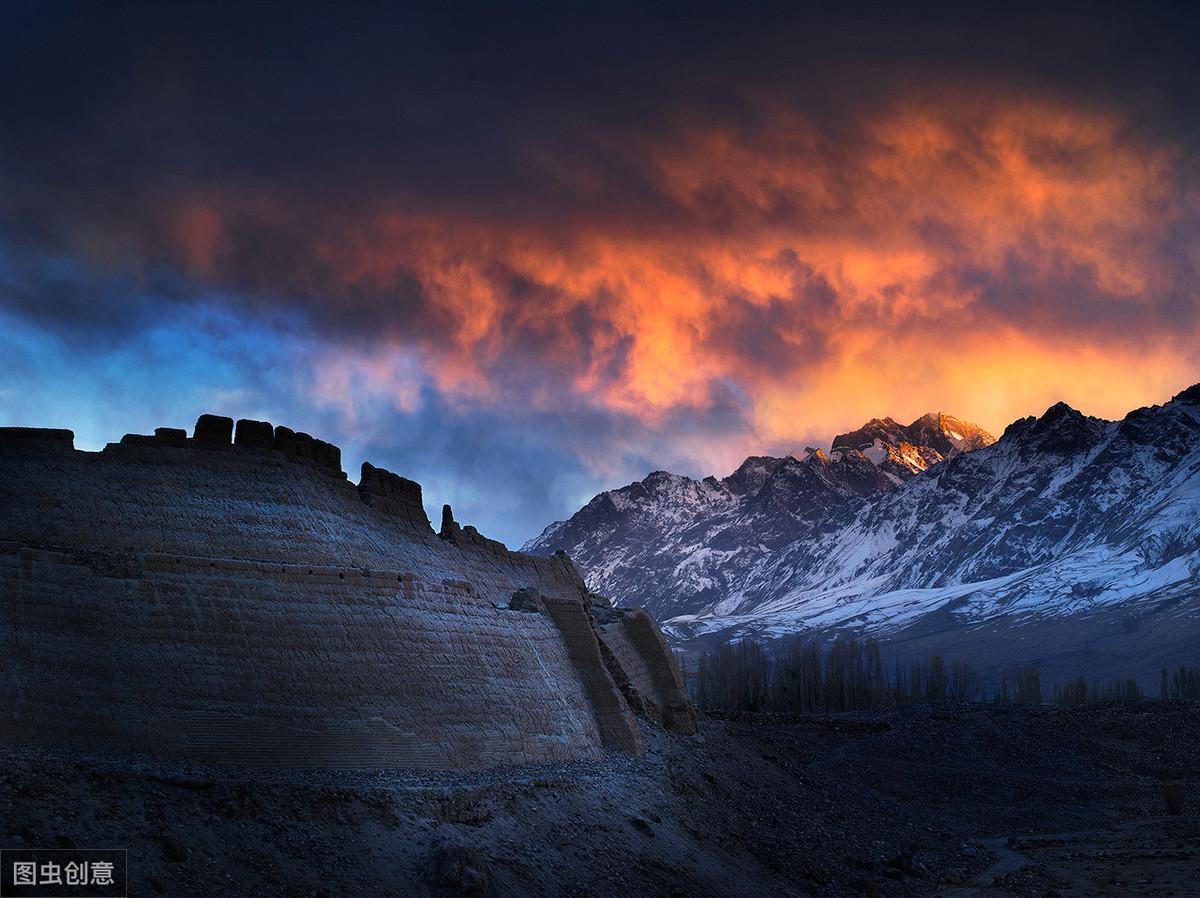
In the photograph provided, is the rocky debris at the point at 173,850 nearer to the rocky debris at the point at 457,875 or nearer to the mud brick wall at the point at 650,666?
the rocky debris at the point at 457,875

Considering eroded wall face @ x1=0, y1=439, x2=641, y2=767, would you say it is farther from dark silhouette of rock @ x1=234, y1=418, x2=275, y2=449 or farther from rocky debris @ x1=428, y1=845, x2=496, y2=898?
rocky debris @ x1=428, y1=845, x2=496, y2=898

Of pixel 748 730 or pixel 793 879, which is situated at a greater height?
pixel 748 730

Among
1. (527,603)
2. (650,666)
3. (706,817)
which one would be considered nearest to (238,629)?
(527,603)

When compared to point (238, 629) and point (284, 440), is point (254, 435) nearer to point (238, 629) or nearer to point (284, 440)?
point (284, 440)

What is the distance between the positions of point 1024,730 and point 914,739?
25.3 feet

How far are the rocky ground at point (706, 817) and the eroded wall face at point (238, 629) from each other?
0.79 metres

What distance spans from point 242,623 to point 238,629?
0.16 meters

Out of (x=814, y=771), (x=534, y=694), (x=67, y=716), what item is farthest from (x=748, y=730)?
(x=67, y=716)

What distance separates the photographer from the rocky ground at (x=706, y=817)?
16984 millimetres

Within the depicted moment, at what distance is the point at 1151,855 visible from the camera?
36469mm

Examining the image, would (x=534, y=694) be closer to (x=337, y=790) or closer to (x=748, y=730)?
(x=337, y=790)

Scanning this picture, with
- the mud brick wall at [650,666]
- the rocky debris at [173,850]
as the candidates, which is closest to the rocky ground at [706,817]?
the rocky debris at [173,850]

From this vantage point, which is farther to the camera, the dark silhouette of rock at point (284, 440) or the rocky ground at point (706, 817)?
the dark silhouette of rock at point (284, 440)

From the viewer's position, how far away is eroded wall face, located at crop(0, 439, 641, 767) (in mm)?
18766
